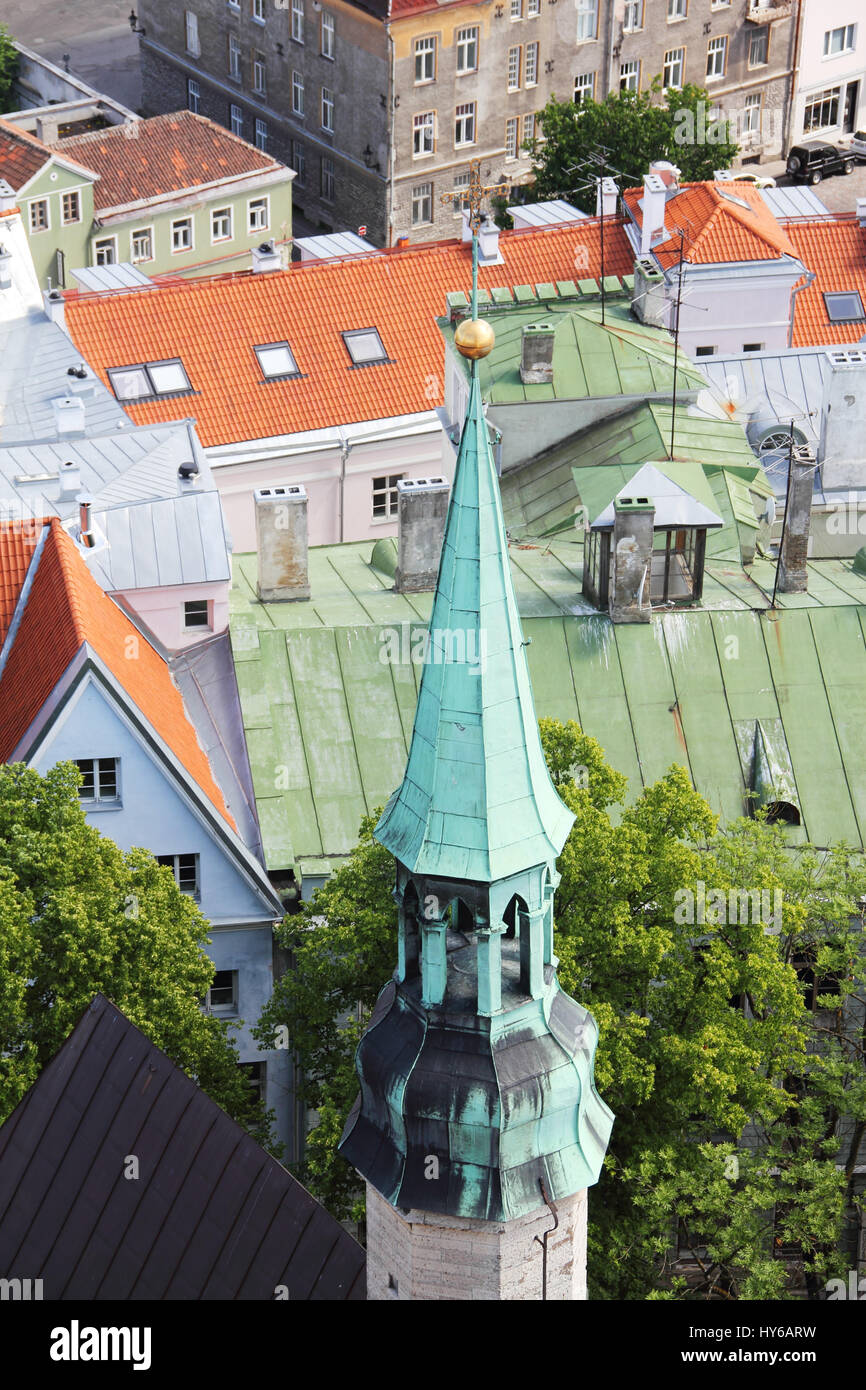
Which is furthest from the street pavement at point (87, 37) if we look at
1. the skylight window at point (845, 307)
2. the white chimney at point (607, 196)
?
the skylight window at point (845, 307)

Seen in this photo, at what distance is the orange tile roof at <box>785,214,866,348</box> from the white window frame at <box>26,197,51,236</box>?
3027 centimetres

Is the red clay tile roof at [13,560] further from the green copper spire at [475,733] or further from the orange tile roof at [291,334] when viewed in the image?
the green copper spire at [475,733]

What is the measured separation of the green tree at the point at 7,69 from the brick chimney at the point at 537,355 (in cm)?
5727

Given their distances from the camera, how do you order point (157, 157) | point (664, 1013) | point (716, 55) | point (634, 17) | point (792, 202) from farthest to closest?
point (716, 55), point (634, 17), point (157, 157), point (792, 202), point (664, 1013)

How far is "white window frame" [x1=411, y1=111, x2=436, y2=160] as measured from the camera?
107688 mm

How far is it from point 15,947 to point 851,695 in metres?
20.5

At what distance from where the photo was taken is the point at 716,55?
388ft

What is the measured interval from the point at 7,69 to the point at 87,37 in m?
17.5

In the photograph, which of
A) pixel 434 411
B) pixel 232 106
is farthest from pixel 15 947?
pixel 232 106

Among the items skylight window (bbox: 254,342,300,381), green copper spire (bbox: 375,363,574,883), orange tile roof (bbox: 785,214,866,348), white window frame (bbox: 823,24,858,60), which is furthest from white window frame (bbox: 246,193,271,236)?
green copper spire (bbox: 375,363,574,883)

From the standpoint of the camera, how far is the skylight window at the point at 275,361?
258ft

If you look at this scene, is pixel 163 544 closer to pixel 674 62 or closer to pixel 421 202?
pixel 421 202

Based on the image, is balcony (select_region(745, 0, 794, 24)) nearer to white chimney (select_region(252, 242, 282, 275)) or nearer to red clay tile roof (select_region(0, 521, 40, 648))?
white chimney (select_region(252, 242, 282, 275))

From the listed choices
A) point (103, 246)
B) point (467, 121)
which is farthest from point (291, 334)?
point (467, 121)
